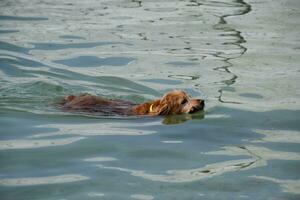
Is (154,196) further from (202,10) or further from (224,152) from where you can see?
(202,10)

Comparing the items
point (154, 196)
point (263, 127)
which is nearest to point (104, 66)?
point (263, 127)

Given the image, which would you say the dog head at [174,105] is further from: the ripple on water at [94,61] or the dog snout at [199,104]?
the ripple on water at [94,61]

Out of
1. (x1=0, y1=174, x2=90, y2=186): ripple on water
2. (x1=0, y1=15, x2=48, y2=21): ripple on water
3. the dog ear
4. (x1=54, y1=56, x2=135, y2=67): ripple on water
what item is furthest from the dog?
(x1=0, y1=15, x2=48, y2=21): ripple on water

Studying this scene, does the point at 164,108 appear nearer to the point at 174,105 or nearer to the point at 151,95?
the point at 174,105

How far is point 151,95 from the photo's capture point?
992 cm

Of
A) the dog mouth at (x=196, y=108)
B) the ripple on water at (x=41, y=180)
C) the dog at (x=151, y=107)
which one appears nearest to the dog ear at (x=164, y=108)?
the dog at (x=151, y=107)

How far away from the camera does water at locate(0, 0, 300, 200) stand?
20.6 feet

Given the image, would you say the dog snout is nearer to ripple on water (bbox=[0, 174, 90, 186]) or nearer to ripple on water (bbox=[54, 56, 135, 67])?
ripple on water (bbox=[0, 174, 90, 186])

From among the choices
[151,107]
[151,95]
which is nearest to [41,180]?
[151,107]

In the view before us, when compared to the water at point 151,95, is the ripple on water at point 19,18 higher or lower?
higher

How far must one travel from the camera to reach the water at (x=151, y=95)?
20.6ft

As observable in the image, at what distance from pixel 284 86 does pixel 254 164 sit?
356 centimetres

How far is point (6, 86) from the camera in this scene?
33.0ft

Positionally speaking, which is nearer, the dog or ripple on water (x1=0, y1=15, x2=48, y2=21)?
the dog
